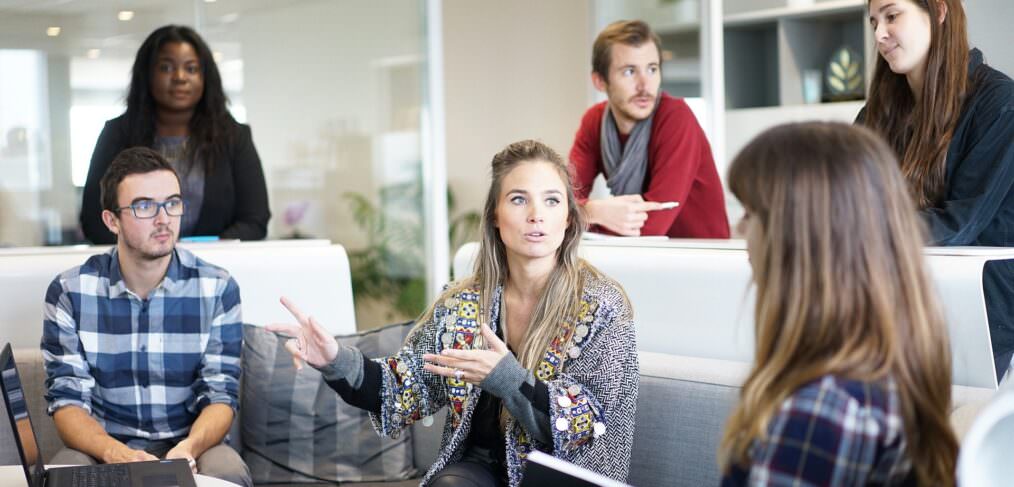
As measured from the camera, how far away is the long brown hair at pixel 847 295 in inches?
44.3

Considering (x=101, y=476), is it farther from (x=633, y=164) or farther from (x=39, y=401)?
(x=633, y=164)

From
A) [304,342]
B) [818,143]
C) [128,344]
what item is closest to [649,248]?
[304,342]

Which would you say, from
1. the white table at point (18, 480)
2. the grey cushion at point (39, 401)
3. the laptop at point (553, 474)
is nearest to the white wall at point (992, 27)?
the laptop at point (553, 474)

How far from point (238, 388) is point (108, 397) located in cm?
30

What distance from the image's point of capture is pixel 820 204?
1.14 m

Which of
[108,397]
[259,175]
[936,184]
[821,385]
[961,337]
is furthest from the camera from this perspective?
[259,175]

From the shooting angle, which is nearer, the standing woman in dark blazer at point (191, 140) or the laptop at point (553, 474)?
the laptop at point (553, 474)

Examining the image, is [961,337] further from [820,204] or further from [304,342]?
[304,342]

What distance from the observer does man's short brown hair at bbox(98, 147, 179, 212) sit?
8.37 feet

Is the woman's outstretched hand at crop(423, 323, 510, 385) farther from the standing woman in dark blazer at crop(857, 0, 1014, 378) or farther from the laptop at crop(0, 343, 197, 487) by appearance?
the standing woman in dark blazer at crop(857, 0, 1014, 378)

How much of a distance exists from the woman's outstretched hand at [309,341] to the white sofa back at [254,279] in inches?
34.9

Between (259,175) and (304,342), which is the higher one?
(259,175)

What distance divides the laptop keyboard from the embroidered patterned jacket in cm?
50

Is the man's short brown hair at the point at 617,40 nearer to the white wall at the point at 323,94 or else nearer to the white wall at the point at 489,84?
the white wall at the point at 323,94
